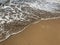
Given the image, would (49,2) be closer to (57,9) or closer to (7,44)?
(57,9)

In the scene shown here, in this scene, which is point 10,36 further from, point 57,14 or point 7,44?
point 57,14

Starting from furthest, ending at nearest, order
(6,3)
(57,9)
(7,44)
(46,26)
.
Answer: (6,3)
(57,9)
(46,26)
(7,44)

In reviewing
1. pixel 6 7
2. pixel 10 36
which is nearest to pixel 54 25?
pixel 10 36

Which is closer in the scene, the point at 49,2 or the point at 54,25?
the point at 54,25

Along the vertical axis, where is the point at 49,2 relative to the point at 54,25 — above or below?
above

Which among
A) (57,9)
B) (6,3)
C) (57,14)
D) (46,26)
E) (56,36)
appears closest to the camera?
(56,36)

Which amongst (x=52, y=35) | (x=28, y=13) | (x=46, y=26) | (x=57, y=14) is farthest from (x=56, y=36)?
(x=28, y=13)
